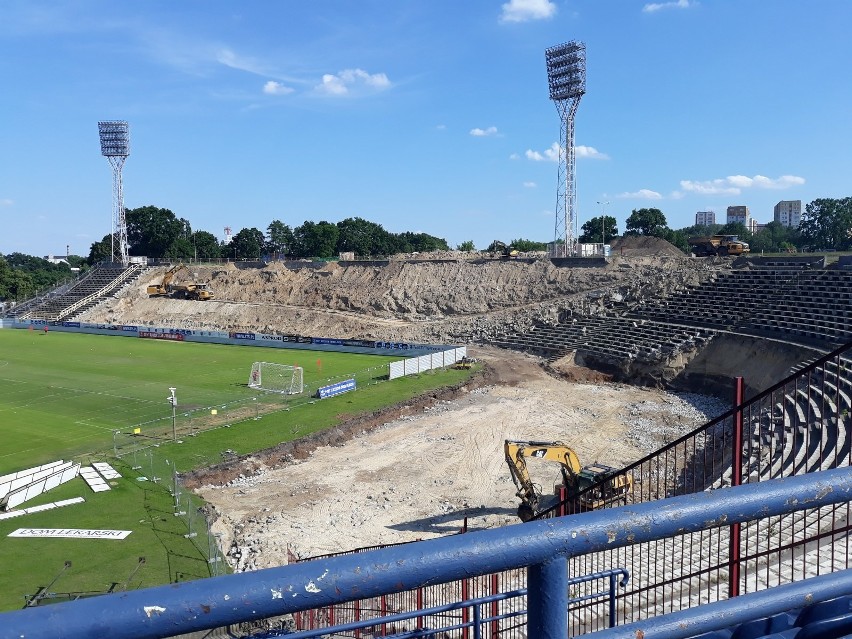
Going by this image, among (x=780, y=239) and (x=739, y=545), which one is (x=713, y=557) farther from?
(x=780, y=239)

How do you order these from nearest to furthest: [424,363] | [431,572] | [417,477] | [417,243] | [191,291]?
1. [431,572]
2. [417,477]
3. [424,363]
4. [191,291]
5. [417,243]

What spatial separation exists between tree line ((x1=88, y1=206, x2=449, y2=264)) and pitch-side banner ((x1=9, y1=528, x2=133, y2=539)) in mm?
117622

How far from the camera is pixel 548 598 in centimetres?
210

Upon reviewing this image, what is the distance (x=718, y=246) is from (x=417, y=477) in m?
57.4

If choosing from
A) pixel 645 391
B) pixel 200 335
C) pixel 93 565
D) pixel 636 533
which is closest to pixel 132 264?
pixel 200 335

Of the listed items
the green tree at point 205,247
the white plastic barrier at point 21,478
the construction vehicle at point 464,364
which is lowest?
the white plastic barrier at point 21,478

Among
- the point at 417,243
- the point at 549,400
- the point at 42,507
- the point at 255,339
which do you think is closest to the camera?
the point at 42,507

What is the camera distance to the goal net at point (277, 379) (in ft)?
141

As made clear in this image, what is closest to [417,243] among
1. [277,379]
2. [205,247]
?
[205,247]

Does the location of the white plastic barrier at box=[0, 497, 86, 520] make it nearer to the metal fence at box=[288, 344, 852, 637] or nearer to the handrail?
the metal fence at box=[288, 344, 852, 637]

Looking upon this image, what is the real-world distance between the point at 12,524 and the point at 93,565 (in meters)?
4.63

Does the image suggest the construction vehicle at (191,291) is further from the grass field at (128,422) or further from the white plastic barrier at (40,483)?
the white plastic barrier at (40,483)

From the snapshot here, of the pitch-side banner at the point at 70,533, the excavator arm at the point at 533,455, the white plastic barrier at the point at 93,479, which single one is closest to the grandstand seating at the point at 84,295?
the white plastic barrier at the point at 93,479

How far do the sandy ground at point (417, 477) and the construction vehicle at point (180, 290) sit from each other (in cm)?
6042
